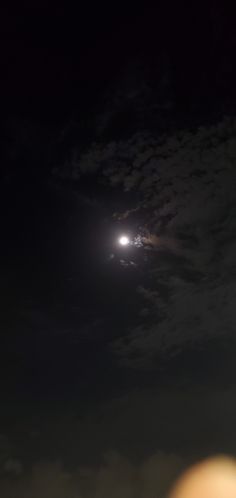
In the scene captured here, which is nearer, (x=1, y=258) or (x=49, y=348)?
(x=1, y=258)

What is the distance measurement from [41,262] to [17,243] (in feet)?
3.93

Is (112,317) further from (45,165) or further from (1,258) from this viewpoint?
(45,165)

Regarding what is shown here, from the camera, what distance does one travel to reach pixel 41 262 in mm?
13641

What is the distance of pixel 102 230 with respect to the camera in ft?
41.7

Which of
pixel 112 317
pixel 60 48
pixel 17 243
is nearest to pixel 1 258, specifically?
pixel 17 243

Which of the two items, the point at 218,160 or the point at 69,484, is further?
the point at 69,484

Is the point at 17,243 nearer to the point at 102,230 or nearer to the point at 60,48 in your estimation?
the point at 102,230

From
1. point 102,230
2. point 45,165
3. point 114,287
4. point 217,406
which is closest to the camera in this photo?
point 45,165

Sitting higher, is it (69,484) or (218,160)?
(218,160)

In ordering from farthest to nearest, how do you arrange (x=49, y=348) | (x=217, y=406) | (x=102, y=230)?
(x=217, y=406) < (x=49, y=348) < (x=102, y=230)

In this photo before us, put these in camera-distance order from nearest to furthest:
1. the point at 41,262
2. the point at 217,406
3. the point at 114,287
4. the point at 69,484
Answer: the point at 41,262
the point at 114,287
the point at 69,484
the point at 217,406

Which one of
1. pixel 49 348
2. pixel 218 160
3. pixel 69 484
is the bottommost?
pixel 69 484

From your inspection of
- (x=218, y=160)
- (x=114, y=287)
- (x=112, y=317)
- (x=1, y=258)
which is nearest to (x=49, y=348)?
(x=112, y=317)

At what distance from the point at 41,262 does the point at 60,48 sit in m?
7.28
